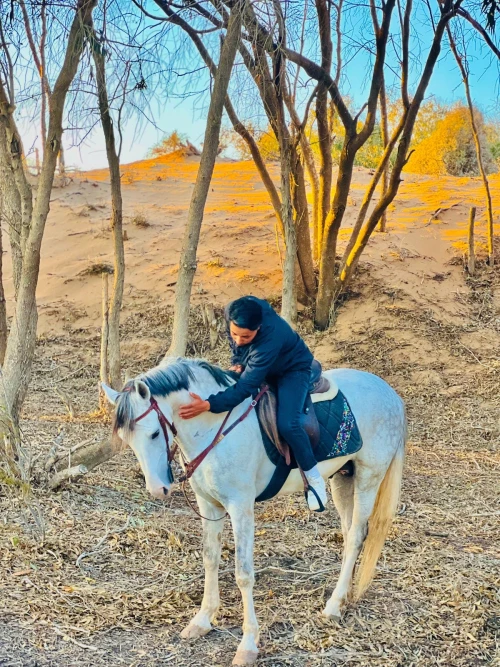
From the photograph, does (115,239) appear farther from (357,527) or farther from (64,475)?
(357,527)

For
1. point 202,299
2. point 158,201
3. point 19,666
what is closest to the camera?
point 19,666

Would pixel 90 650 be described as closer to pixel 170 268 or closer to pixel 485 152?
pixel 170 268

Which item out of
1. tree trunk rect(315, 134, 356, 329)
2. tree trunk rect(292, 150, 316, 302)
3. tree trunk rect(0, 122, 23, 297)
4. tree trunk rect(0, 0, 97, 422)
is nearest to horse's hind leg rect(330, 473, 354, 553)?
tree trunk rect(0, 0, 97, 422)

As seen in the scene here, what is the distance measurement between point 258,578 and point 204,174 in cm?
341

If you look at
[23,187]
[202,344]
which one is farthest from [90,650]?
[202,344]

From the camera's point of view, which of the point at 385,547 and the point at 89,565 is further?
the point at 385,547

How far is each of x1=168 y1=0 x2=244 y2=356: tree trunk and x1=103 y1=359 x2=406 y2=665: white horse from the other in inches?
79.4

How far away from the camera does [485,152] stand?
776 inches

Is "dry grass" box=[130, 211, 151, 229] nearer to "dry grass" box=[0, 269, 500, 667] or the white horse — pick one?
"dry grass" box=[0, 269, 500, 667]

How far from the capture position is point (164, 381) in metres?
3.29

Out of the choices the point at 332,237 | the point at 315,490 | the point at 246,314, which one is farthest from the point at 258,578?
the point at 332,237

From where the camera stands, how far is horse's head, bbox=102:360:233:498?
122 inches

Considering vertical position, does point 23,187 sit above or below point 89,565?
above

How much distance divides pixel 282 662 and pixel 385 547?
157cm
